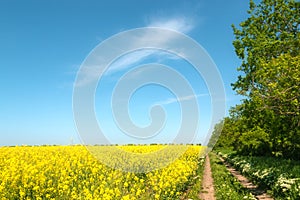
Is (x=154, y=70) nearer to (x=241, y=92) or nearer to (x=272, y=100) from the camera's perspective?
(x=241, y=92)

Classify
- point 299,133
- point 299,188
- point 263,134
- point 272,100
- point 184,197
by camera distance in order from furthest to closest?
point 263,134
point 299,133
point 272,100
point 184,197
point 299,188

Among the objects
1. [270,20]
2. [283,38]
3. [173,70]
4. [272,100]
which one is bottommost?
[272,100]

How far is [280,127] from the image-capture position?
18438 mm

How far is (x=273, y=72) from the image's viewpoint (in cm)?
1446

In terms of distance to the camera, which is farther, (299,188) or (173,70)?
(173,70)

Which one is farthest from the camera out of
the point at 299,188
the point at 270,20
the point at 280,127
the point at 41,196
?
the point at 270,20

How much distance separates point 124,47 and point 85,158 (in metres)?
6.26

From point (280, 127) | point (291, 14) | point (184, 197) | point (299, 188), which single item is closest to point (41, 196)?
point (184, 197)

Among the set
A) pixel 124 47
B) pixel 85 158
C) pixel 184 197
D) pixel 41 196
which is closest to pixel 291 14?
pixel 124 47

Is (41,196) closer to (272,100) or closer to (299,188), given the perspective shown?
(299,188)

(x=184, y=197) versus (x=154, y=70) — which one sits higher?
(x=154, y=70)

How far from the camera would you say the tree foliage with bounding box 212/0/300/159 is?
14.6 meters

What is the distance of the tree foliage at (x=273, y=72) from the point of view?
Result: 1462 centimetres

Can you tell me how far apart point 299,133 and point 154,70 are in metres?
9.10
